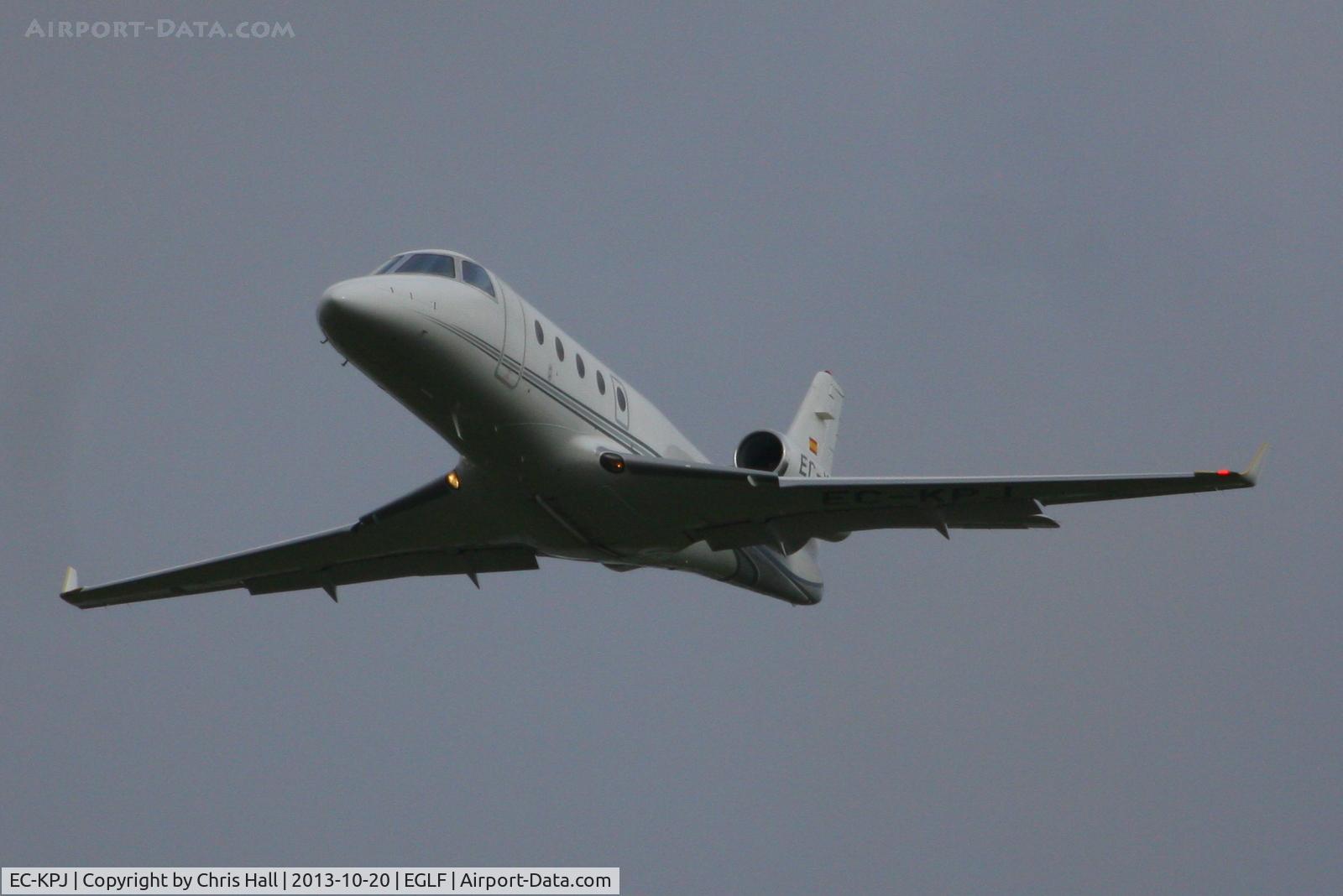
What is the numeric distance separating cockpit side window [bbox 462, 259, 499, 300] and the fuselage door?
186mm

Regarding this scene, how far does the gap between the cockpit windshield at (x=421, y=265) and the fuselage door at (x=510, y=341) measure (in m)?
0.77

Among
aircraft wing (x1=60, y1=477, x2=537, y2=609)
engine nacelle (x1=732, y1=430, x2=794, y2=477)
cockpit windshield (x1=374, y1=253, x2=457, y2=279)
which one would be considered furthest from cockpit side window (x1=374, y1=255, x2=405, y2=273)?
engine nacelle (x1=732, y1=430, x2=794, y2=477)

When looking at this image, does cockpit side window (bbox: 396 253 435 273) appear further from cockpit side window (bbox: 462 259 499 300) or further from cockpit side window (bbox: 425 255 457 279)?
cockpit side window (bbox: 462 259 499 300)

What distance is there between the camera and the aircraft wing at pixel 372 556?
22.0 m

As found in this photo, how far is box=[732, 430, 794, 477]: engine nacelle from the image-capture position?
949 inches

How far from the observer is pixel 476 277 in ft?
64.0

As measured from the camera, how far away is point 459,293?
19.0 metres

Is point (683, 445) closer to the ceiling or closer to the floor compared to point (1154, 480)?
closer to the ceiling

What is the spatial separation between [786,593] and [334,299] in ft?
36.0

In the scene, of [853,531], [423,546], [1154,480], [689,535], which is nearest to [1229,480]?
[1154,480]

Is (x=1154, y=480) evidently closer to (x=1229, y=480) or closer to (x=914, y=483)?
(x=1229, y=480)

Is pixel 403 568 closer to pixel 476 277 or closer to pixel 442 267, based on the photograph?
pixel 476 277

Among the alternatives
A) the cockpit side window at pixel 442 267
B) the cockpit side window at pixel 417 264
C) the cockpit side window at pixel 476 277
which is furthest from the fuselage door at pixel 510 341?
the cockpit side window at pixel 417 264

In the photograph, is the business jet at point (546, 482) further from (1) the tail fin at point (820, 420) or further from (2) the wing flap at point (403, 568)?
(1) the tail fin at point (820, 420)
